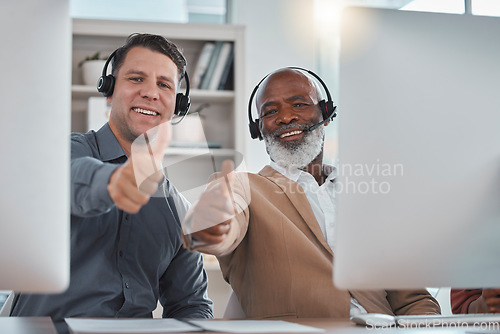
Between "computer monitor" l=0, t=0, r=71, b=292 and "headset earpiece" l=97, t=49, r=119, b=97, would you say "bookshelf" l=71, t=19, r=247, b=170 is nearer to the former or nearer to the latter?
"headset earpiece" l=97, t=49, r=119, b=97

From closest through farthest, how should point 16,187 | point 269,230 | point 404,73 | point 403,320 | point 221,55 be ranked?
1. point 16,187
2. point 404,73
3. point 403,320
4. point 269,230
5. point 221,55

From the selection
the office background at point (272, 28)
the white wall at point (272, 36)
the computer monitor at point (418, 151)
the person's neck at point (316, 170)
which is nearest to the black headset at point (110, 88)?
the person's neck at point (316, 170)

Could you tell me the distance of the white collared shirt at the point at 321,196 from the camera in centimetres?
139

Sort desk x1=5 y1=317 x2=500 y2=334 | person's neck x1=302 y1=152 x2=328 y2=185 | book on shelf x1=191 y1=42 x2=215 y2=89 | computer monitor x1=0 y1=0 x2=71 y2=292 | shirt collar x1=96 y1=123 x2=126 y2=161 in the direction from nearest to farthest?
computer monitor x1=0 y1=0 x2=71 y2=292 < desk x1=5 y1=317 x2=500 y2=334 < shirt collar x1=96 y1=123 x2=126 y2=161 < person's neck x1=302 y1=152 x2=328 y2=185 < book on shelf x1=191 y1=42 x2=215 y2=89

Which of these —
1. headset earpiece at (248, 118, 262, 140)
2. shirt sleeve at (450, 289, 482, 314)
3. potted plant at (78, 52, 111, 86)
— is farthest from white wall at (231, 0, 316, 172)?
shirt sleeve at (450, 289, 482, 314)

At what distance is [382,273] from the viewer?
31.1 inches

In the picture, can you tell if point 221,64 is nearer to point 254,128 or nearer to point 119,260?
point 254,128

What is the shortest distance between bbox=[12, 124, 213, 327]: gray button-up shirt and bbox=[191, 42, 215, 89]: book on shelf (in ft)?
5.27

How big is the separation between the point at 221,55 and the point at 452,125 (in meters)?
2.20

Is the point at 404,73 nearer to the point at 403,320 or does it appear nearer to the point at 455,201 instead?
the point at 455,201

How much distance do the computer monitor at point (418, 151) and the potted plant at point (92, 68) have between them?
2212 mm

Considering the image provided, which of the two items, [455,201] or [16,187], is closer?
[16,187]

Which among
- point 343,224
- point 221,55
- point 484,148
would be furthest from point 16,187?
point 221,55

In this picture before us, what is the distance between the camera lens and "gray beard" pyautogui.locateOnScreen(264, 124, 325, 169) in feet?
5.22
